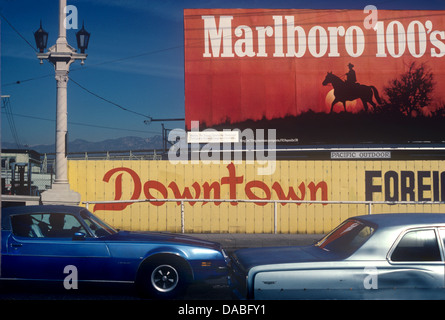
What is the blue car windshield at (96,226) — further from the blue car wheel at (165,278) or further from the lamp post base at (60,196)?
the lamp post base at (60,196)

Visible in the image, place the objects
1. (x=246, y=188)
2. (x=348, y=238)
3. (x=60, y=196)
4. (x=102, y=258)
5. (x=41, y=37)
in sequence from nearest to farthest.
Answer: (x=348, y=238) → (x=102, y=258) → (x=41, y=37) → (x=60, y=196) → (x=246, y=188)

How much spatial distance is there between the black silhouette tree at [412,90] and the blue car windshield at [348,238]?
20.8m

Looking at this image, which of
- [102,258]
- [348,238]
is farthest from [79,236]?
[348,238]

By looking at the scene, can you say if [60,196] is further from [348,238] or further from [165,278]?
[348,238]

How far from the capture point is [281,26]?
82.8 ft

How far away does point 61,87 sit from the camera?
46.9 feet

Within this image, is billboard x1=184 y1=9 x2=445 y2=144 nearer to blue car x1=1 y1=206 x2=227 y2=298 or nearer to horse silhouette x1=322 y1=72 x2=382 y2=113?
horse silhouette x1=322 y1=72 x2=382 y2=113

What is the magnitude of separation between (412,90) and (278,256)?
22.4m

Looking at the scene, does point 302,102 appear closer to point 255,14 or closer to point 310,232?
point 255,14

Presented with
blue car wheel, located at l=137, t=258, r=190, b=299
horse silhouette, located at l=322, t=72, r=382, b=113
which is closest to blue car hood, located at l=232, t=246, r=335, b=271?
blue car wheel, located at l=137, t=258, r=190, b=299

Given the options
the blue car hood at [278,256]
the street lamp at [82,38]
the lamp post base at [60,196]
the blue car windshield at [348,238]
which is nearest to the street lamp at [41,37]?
the street lamp at [82,38]

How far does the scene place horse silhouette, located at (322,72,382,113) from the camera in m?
25.2

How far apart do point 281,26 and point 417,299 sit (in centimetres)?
2201
